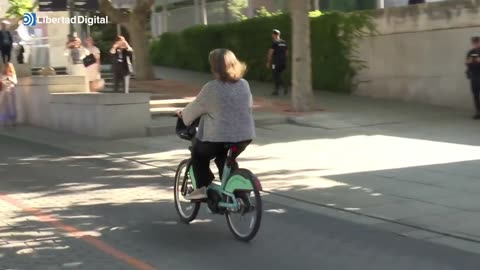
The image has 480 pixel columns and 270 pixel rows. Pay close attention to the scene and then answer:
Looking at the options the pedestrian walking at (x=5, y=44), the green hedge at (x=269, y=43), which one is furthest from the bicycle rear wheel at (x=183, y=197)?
the pedestrian walking at (x=5, y=44)

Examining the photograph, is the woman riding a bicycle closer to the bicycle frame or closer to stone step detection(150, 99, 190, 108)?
the bicycle frame

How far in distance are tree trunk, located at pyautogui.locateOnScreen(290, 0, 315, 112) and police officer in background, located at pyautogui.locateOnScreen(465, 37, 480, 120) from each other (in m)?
3.58

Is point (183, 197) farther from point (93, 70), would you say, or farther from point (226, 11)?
point (226, 11)

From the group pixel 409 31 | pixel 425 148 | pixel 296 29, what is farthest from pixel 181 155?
pixel 409 31

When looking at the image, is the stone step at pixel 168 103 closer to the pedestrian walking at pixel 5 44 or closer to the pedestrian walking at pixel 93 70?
the pedestrian walking at pixel 93 70

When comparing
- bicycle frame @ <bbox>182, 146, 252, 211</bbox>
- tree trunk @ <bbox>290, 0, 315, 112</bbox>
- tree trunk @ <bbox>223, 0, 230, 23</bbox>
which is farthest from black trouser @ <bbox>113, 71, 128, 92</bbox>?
bicycle frame @ <bbox>182, 146, 252, 211</bbox>

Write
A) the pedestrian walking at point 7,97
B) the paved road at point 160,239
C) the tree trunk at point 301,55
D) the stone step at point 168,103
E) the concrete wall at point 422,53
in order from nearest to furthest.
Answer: the paved road at point 160,239 → the tree trunk at point 301,55 → the concrete wall at point 422,53 → the pedestrian walking at point 7,97 → the stone step at point 168,103

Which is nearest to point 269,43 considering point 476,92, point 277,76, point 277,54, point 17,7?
point 277,76

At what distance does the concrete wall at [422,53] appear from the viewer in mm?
17328

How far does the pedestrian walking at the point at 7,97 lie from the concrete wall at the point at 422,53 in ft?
30.7

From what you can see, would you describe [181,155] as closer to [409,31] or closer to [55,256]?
[55,256]

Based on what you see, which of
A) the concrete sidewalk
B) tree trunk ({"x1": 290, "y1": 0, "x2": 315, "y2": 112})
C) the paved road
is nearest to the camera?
the paved road

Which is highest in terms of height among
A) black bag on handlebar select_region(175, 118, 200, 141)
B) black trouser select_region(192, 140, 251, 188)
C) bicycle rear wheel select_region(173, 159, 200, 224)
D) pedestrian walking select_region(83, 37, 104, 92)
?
pedestrian walking select_region(83, 37, 104, 92)

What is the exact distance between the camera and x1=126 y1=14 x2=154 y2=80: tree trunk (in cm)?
2417
